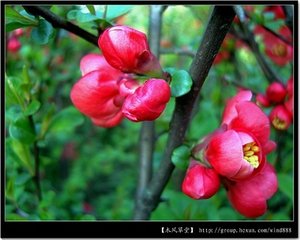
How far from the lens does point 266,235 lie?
72 centimetres

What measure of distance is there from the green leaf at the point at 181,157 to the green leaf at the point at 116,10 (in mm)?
213

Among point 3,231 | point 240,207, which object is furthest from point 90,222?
point 240,207

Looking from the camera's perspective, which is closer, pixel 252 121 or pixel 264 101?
pixel 252 121

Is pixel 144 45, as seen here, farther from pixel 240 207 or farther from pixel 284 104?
pixel 284 104

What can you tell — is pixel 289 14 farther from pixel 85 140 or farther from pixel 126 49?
pixel 85 140

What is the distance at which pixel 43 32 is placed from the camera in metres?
0.63

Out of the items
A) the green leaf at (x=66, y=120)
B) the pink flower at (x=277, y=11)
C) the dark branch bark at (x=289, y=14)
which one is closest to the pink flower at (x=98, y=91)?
the green leaf at (x=66, y=120)

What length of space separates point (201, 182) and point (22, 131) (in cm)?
33

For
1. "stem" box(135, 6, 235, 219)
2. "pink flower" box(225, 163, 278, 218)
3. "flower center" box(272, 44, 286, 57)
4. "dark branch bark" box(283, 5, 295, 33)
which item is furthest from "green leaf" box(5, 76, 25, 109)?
"flower center" box(272, 44, 286, 57)

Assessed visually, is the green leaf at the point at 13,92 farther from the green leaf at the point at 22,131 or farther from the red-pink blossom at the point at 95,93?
the red-pink blossom at the point at 95,93

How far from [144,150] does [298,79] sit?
314 millimetres

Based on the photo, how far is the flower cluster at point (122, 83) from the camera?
528 millimetres

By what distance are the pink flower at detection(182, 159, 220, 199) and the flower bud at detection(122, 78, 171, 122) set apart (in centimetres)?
11

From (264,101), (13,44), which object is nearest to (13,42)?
(13,44)
